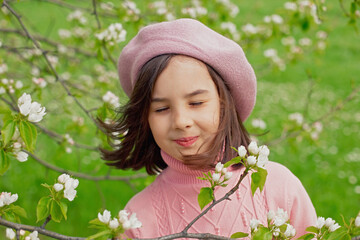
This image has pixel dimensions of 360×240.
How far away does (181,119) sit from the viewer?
162cm

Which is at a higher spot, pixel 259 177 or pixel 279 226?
pixel 259 177

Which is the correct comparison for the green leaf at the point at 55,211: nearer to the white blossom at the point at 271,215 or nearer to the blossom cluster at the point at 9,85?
the white blossom at the point at 271,215

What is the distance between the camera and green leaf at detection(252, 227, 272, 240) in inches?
50.8

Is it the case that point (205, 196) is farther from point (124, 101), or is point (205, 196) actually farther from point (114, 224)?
point (124, 101)

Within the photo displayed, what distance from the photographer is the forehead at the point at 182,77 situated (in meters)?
1.66

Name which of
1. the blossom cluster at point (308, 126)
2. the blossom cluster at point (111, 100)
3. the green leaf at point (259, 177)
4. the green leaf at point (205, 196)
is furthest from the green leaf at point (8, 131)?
the blossom cluster at point (308, 126)

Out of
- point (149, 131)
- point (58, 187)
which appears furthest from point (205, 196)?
point (149, 131)

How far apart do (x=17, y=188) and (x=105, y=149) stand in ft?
8.24

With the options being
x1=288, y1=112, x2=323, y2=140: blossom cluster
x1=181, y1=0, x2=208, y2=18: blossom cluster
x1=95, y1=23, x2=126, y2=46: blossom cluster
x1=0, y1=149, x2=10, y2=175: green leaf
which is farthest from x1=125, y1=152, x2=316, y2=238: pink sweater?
x1=288, y1=112, x2=323, y2=140: blossom cluster

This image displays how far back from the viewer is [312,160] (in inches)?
219

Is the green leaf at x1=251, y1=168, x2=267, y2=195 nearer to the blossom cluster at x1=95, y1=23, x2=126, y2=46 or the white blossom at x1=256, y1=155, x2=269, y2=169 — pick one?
the white blossom at x1=256, y1=155, x2=269, y2=169

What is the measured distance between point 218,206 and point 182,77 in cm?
49

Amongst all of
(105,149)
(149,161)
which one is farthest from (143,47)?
(105,149)

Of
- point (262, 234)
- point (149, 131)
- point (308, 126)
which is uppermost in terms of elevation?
point (262, 234)
